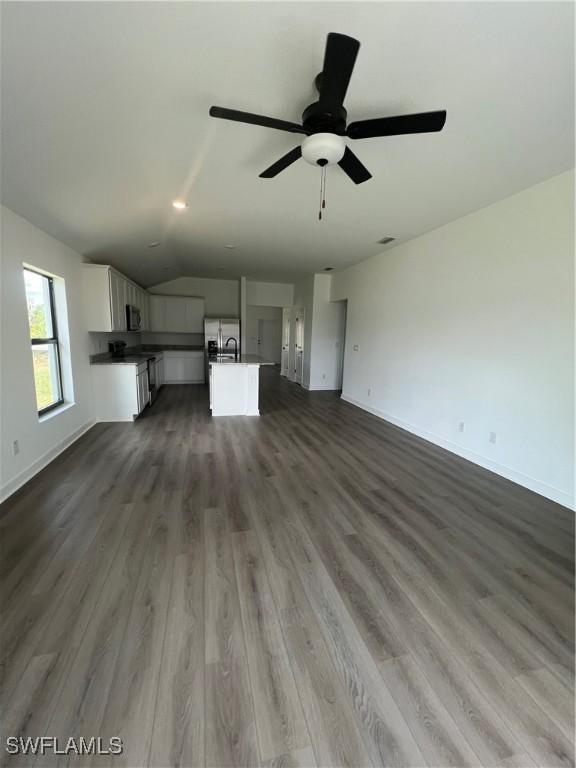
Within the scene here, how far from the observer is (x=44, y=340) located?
348 cm

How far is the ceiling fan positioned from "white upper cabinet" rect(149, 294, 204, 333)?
6393 millimetres

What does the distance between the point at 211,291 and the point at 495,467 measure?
7.45 meters

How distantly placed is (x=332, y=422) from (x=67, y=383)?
3702 millimetres

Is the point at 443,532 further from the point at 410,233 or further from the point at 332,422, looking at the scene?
the point at 410,233

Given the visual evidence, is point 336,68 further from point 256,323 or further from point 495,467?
point 256,323

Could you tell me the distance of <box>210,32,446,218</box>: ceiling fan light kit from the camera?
136 centimetres

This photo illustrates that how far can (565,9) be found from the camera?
133 cm

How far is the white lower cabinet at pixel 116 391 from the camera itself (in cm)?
467

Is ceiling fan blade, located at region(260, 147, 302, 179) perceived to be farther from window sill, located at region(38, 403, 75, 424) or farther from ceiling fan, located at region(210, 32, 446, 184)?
window sill, located at region(38, 403, 75, 424)

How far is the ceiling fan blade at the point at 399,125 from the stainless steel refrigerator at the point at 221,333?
20.4 ft

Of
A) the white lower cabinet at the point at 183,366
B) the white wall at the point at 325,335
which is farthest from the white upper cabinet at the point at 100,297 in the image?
the white wall at the point at 325,335

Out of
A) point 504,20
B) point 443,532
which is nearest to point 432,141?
point 504,20

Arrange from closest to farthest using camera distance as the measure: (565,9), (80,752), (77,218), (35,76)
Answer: (80,752) → (565,9) → (35,76) → (77,218)

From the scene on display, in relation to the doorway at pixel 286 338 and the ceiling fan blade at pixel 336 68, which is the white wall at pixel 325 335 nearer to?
the doorway at pixel 286 338
